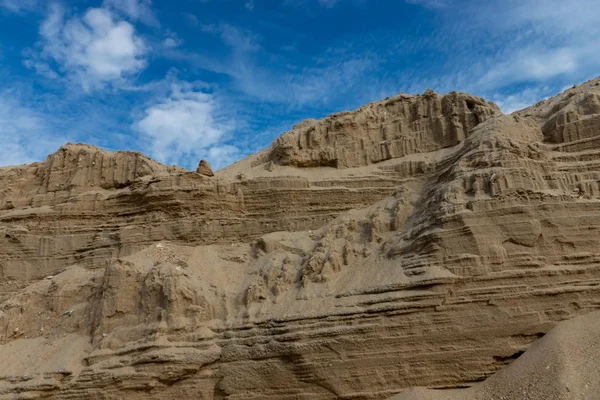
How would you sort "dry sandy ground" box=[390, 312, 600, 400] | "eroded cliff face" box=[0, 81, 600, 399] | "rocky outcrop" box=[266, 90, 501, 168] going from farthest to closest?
"rocky outcrop" box=[266, 90, 501, 168]
"eroded cliff face" box=[0, 81, 600, 399]
"dry sandy ground" box=[390, 312, 600, 400]

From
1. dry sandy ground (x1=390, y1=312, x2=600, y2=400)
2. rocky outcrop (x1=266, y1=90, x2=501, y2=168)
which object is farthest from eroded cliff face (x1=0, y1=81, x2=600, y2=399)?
dry sandy ground (x1=390, y1=312, x2=600, y2=400)

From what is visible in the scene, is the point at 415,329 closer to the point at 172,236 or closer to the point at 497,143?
the point at 497,143

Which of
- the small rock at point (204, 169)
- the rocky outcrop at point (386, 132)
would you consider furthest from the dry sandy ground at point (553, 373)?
the small rock at point (204, 169)

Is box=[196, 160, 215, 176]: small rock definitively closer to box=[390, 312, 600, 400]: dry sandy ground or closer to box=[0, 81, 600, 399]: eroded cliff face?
box=[0, 81, 600, 399]: eroded cliff face

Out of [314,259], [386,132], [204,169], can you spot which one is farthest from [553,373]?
[204,169]

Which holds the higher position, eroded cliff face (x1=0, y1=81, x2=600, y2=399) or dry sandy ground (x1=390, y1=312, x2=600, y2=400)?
eroded cliff face (x1=0, y1=81, x2=600, y2=399)

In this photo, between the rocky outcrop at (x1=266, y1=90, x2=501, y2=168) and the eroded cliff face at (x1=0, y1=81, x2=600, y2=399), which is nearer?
the eroded cliff face at (x1=0, y1=81, x2=600, y2=399)

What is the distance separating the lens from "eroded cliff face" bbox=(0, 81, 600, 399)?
12.0 m

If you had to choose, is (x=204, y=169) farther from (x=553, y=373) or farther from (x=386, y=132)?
(x=553, y=373)

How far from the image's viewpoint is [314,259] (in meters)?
15.0

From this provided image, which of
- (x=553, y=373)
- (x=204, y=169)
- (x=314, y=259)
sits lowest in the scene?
(x=553, y=373)

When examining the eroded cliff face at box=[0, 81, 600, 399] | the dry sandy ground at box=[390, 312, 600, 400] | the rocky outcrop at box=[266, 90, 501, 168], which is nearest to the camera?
the dry sandy ground at box=[390, 312, 600, 400]

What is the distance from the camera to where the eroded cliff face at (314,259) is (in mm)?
11969

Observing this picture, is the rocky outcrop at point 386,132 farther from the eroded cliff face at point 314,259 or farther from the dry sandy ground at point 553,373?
the dry sandy ground at point 553,373
